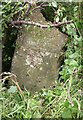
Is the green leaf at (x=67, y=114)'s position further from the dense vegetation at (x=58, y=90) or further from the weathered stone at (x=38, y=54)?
the weathered stone at (x=38, y=54)

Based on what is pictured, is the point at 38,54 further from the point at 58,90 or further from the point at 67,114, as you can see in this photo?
the point at 67,114

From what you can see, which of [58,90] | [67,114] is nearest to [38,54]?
[58,90]

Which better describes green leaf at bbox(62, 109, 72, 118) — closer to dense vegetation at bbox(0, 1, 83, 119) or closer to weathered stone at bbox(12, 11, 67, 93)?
dense vegetation at bbox(0, 1, 83, 119)

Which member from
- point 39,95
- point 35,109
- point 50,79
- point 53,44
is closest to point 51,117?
point 35,109

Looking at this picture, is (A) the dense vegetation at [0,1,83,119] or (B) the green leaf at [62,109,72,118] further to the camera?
(A) the dense vegetation at [0,1,83,119]

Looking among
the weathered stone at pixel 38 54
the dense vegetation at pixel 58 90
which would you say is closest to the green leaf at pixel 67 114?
the dense vegetation at pixel 58 90

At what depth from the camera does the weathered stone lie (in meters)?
1.68

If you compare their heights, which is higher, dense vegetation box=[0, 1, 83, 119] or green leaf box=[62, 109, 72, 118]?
dense vegetation box=[0, 1, 83, 119]

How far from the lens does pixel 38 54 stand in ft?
5.56

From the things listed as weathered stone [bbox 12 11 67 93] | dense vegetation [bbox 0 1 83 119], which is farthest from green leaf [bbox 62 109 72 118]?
weathered stone [bbox 12 11 67 93]

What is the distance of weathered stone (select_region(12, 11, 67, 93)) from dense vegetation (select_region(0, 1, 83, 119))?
7cm

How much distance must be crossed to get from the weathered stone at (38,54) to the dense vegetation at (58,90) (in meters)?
0.07

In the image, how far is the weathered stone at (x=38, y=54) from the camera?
5.52 feet

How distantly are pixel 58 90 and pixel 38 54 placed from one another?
0.93ft
